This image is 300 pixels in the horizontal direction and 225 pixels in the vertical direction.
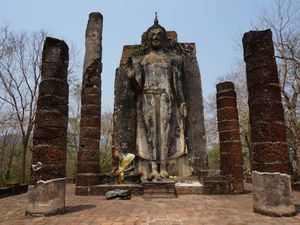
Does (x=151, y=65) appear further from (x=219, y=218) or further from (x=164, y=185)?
(x=219, y=218)

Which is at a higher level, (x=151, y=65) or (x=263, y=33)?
(x=151, y=65)

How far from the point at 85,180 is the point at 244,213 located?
519cm

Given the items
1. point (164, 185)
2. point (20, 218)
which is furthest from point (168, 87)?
point (20, 218)

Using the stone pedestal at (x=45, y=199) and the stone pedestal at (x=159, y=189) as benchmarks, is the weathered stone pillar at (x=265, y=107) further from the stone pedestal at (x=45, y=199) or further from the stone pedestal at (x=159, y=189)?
the stone pedestal at (x=45, y=199)

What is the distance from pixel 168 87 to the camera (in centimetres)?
996

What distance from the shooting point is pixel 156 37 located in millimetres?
10250

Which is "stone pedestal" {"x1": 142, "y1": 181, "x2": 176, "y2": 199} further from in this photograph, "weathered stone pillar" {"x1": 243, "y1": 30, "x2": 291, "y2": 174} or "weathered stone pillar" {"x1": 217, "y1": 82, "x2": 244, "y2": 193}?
"weathered stone pillar" {"x1": 217, "y1": 82, "x2": 244, "y2": 193}

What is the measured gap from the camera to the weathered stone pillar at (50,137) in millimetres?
5688

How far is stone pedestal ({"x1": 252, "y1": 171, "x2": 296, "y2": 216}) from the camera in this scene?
5.23 m

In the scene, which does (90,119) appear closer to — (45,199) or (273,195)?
(45,199)

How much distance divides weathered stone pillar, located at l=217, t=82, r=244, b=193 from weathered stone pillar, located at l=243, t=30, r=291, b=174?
3.56 metres

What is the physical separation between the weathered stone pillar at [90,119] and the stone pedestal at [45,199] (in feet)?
10.4

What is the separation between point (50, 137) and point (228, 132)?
6.09 meters

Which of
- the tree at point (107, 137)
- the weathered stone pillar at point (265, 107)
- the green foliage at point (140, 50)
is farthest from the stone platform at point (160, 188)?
the tree at point (107, 137)
